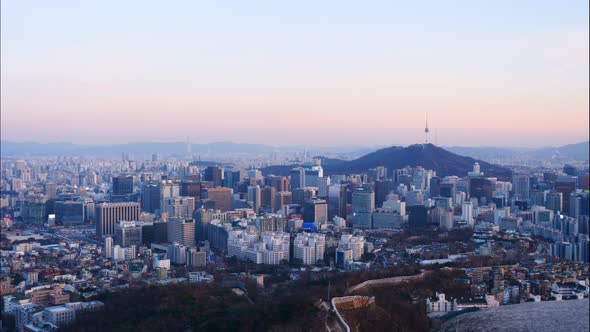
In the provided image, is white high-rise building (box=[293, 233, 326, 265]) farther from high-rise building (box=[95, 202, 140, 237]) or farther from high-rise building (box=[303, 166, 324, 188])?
high-rise building (box=[303, 166, 324, 188])

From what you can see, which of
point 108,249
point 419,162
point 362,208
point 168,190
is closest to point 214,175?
point 168,190

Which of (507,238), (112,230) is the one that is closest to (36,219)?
(112,230)

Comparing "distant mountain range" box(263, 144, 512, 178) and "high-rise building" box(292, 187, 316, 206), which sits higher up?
"distant mountain range" box(263, 144, 512, 178)

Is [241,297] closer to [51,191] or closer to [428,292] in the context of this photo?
[428,292]

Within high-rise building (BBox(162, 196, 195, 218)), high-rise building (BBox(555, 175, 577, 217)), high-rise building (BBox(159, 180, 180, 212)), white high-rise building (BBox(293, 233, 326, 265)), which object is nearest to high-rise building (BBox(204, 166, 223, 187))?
high-rise building (BBox(159, 180, 180, 212))

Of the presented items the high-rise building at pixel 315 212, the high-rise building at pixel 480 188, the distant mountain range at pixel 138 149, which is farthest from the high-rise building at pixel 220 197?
the distant mountain range at pixel 138 149

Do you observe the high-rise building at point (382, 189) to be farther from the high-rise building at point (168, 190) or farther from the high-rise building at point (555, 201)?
the high-rise building at point (168, 190)

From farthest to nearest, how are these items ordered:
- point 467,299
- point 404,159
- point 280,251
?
point 404,159 → point 280,251 → point 467,299
